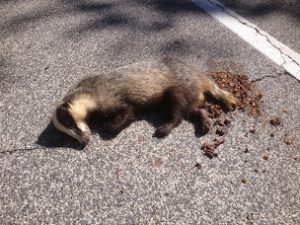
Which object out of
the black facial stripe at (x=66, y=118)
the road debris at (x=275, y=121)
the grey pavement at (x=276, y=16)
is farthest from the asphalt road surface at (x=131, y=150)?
the grey pavement at (x=276, y=16)

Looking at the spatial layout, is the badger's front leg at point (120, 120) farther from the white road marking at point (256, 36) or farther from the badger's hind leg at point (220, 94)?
the white road marking at point (256, 36)

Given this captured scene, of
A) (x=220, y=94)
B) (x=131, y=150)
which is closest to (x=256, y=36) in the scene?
(x=220, y=94)

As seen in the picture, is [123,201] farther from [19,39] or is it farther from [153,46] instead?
[19,39]

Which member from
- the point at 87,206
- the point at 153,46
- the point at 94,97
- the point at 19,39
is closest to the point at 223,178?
the point at 87,206

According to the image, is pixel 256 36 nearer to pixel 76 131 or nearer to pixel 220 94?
pixel 220 94

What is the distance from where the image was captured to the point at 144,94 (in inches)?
186

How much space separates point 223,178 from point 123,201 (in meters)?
0.92

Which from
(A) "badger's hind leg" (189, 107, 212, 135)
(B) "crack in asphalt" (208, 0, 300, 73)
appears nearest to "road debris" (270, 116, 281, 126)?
(A) "badger's hind leg" (189, 107, 212, 135)

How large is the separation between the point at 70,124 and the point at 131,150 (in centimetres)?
63

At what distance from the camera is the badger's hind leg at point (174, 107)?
450cm

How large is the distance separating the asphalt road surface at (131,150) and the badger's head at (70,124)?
0.10 m

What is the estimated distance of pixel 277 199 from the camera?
397 cm

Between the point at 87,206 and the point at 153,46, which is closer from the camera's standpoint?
the point at 87,206

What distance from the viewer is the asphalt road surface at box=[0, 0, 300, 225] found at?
385 centimetres
